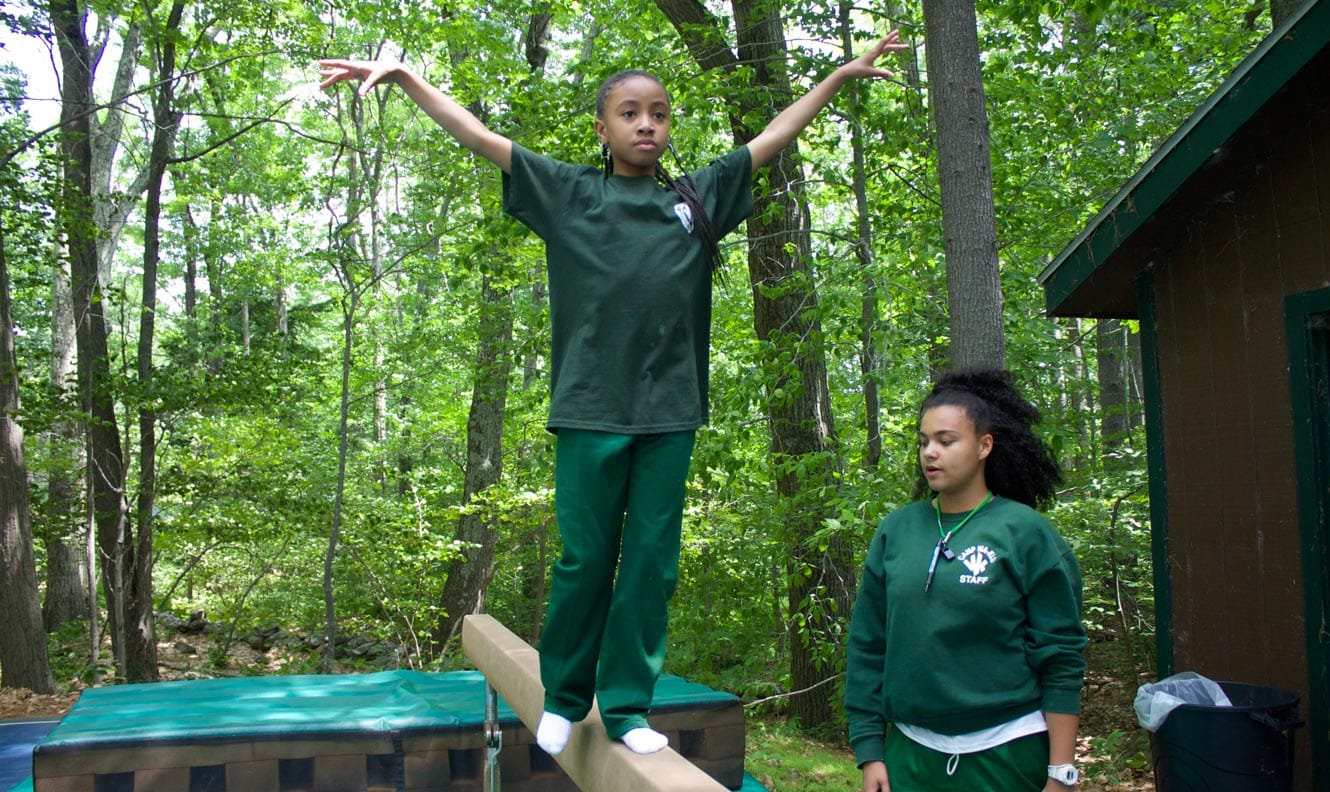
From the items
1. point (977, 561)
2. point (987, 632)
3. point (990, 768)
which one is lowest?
point (990, 768)

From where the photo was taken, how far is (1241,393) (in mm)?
4031

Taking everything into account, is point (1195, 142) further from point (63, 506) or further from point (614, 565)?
point (63, 506)

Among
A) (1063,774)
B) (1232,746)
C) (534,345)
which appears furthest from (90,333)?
(1063,774)

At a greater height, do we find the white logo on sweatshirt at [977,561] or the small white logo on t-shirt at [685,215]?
the small white logo on t-shirt at [685,215]

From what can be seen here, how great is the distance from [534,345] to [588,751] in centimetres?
518

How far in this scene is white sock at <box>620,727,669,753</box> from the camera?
2109 mm

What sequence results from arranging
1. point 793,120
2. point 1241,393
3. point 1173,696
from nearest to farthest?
point 793,120, point 1173,696, point 1241,393

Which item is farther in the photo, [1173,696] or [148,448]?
[148,448]

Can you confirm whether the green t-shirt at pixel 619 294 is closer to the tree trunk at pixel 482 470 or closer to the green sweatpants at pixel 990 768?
the green sweatpants at pixel 990 768

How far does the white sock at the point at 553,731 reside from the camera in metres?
2.33

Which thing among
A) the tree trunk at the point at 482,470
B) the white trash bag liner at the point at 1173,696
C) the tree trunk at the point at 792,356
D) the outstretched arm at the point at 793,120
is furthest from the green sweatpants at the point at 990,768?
the tree trunk at the point at 482,470

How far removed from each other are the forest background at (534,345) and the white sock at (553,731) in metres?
2.40

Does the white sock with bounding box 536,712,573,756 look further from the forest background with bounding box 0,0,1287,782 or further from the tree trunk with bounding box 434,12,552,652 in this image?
the tree trunk with bounding box 434,12,552,652

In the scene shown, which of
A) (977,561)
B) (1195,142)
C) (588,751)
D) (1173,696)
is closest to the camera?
(977,561)
